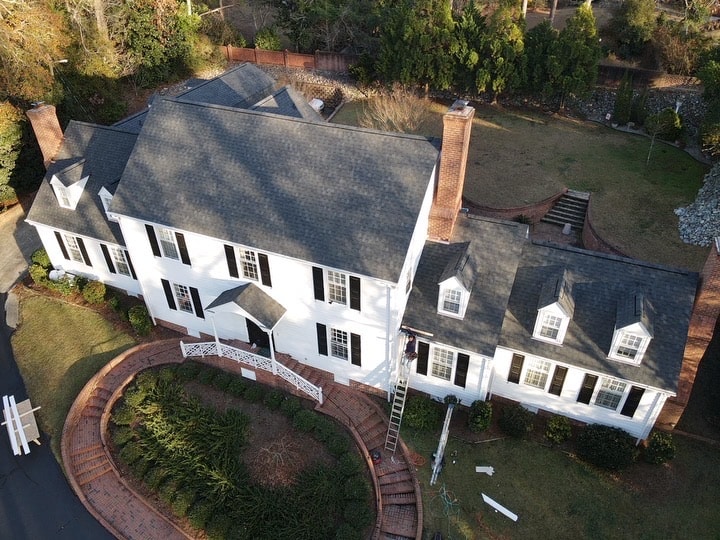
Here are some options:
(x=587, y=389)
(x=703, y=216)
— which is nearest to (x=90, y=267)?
(x=587, y=389)

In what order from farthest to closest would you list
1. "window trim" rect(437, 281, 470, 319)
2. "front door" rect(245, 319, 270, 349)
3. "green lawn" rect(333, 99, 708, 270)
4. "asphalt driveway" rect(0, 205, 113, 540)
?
"green lawn" rect(333, 99, 708, 270)
"front door" rect(245, 319, 270, 349)
"window trim" rect(437, 281, 470, 319)
"asphalt driveway" rect(0, 205, 113, 540)

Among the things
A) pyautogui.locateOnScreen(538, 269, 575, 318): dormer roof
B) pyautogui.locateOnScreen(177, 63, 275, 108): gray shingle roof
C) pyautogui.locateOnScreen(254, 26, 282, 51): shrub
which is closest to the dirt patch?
pyautogui.locateOnScreen(538, 269, 575, 318): dormer roof

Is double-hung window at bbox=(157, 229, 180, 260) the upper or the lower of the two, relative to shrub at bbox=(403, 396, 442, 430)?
upper

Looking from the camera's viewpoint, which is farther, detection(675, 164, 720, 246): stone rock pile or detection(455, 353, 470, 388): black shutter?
detection(675, 164, 720, 246): stone rock pile

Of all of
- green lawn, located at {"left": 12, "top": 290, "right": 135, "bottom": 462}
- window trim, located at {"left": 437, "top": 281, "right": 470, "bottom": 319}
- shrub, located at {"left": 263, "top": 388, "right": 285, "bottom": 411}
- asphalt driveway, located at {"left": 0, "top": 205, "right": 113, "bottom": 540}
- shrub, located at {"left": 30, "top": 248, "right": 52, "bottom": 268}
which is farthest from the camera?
shrub, located at {"left": 30, "top": 248, "right": 52, "bottom": 268}

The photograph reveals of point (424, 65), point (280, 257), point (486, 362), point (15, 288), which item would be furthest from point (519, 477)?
point (424, 65)

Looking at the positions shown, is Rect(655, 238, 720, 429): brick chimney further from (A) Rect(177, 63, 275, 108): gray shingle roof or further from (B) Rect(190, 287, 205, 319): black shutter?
(A) Rect(177, 63, 275, 108): gray shingle roof

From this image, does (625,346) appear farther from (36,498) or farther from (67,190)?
(67,190)

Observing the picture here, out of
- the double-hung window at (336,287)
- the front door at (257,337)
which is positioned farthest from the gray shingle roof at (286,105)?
the front door at (257,337)
